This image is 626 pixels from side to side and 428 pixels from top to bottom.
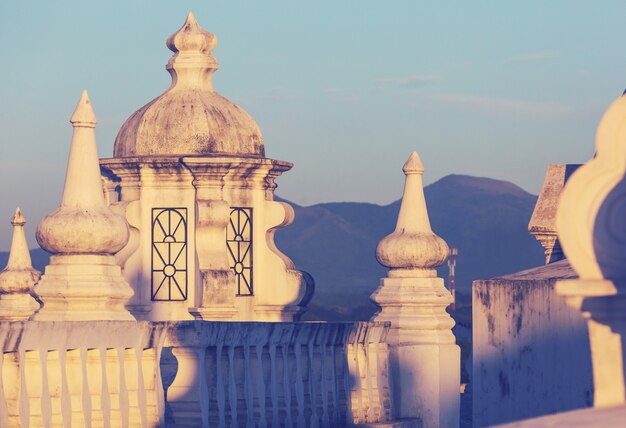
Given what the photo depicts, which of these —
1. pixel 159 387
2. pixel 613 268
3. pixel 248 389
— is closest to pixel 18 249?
pixel 248 389

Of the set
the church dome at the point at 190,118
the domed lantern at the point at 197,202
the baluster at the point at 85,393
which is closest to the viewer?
the baluster at the point at 85,393

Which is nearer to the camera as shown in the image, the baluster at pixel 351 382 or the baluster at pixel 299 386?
the baluster at pixel 299 386

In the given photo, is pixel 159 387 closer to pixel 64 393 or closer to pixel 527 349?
pixel 64 393

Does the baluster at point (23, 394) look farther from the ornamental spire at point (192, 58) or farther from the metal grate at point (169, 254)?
the ornamental spire at point (192, 58)

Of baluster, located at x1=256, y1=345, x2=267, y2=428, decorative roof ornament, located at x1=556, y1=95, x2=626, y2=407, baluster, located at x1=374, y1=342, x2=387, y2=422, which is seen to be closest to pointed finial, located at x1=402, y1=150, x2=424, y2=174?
baluster, located at x1=374, y1=342, x2=387, y2=422

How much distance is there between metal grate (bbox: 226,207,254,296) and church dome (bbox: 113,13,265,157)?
2.80 feet

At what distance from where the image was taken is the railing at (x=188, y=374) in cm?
1395

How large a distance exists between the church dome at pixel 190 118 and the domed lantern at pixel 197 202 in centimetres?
1

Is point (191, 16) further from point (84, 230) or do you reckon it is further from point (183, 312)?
point (84, 230)

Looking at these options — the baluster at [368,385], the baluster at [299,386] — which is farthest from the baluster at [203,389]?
the baluster at [368,385]

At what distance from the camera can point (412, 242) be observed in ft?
68.2

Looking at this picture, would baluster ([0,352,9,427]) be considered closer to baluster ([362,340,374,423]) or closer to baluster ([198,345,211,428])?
baluster ([198,345,211,428])

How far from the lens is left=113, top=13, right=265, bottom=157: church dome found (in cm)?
2205

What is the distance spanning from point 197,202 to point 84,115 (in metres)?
5.67
